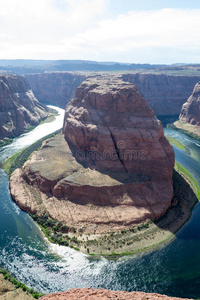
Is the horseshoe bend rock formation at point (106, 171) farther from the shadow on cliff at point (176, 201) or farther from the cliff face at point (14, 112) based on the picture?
the cliff face at point (14, 112)

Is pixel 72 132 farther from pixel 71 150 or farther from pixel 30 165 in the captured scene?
pixel 30 165

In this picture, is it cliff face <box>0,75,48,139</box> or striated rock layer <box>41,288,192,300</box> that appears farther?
cliff face <box>0,75,48,139</box>

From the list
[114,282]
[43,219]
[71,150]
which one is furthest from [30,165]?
[114,282]

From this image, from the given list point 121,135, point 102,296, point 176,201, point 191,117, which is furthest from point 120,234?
point 191,117

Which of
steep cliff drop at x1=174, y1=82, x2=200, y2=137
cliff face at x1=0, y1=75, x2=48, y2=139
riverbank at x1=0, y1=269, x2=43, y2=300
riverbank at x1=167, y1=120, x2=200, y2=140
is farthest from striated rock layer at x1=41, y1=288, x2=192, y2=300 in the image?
steep cliff drop at x1=174, y1=82, x2=200, y2=137

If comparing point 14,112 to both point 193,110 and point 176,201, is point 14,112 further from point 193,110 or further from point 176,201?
point 193,110

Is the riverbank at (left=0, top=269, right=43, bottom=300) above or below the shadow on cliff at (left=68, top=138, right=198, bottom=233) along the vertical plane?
below

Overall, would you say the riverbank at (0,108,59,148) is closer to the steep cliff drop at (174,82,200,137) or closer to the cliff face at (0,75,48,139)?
the cliff face at (0,75,48,139)
